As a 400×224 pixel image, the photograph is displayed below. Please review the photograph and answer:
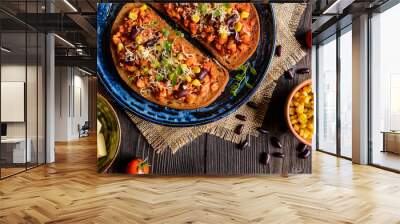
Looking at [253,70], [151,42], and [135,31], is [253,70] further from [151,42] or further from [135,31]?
[135,31]

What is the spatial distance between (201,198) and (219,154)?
1.44 meters

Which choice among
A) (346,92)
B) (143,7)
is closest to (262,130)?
(143,7)

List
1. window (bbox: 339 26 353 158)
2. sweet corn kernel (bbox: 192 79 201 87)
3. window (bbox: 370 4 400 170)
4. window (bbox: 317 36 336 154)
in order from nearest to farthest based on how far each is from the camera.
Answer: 1. sweet corn kernel (bbox: 192 79 201 87)
2. window (bbox: 370 4 400 170)
3. window (bbox: 339 26 353 158)
4. window (bbox: 317 36 336 154)

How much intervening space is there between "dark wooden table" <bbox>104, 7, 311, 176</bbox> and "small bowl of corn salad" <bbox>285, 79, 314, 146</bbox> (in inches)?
7.6

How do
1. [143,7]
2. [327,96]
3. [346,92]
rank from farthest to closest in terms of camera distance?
[327,96] < [346,92] < [143,7]

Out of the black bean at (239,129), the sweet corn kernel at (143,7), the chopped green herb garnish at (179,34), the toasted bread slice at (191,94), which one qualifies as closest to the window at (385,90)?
the black bean at (239,129)

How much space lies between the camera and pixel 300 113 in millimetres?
5477

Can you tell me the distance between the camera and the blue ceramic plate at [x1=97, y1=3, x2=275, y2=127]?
562 cm

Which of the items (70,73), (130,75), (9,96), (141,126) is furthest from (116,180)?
(70,73)

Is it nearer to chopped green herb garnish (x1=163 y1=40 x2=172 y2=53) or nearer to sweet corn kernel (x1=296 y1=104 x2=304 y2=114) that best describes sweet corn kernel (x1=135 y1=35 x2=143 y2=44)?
chopped green herb garnish (x1=163 y1=40 x2=172 y2=53)

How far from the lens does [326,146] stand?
9.61 meters

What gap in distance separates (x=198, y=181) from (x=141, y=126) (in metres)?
1.20

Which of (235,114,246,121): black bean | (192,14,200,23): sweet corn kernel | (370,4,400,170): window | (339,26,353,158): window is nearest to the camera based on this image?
(192,14,200,23): sweet corn kernel

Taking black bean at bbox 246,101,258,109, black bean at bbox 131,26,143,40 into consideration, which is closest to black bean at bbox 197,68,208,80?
black bean at bbox 246,101,258,109
